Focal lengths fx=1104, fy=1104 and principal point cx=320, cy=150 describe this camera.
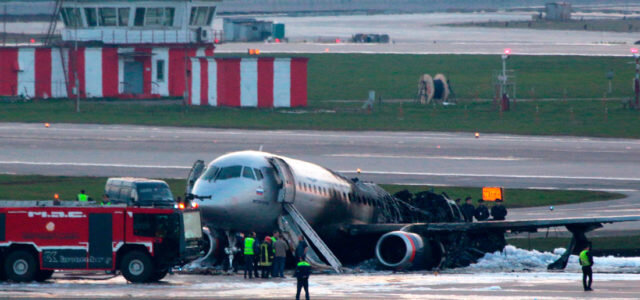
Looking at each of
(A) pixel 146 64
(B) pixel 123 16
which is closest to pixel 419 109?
(A) pixel 146 64

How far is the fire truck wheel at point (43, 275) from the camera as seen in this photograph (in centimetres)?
3433

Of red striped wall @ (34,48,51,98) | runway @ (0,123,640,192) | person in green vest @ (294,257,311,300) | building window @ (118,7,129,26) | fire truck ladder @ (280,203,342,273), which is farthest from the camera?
red striped wall @ (34,48,51,98)

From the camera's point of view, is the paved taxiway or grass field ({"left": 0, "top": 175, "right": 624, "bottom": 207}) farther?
the paved taxiway

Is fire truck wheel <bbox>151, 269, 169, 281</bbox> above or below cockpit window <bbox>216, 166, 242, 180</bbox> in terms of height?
below

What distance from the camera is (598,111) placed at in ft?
352

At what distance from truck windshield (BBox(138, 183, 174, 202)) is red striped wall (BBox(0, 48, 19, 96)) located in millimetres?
75493

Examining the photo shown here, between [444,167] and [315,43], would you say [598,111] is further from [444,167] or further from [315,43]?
[315,43]

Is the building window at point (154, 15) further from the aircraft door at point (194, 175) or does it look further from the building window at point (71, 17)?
the aircraft door at point (194, 175)

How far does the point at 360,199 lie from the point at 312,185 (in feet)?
14.1

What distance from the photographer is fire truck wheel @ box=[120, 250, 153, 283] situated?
34406 mm

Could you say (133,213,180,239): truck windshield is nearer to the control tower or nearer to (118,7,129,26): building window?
the control tower

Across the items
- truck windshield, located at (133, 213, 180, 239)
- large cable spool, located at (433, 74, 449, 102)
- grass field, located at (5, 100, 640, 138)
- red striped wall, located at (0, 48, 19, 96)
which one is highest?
red striped wall, located at (0, 48, 19, 96)

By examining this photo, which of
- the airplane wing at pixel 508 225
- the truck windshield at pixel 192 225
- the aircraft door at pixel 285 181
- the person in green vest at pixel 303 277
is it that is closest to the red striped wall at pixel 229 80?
the airplane wing at pixel 508 225

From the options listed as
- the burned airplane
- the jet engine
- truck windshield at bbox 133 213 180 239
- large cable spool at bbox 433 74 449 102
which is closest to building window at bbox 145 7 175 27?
large cable spool at bbox 433 74 449 102
